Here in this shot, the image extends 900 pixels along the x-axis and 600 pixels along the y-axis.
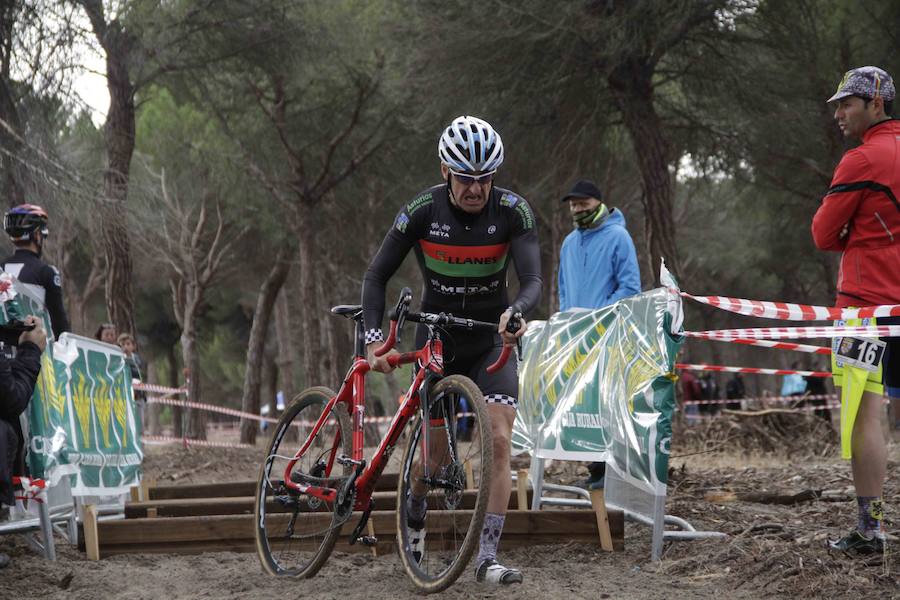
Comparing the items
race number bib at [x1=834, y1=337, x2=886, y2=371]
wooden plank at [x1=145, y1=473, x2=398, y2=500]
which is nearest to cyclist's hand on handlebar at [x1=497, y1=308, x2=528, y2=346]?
race number bib at [x1=834, y1=337, x2=886, y2=371]

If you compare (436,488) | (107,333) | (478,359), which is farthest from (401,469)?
(107,333)

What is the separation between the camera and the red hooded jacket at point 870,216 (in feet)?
15.7

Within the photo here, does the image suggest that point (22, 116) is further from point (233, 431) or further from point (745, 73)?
point (233, 431)

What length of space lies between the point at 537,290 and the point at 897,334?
1571 millimetres

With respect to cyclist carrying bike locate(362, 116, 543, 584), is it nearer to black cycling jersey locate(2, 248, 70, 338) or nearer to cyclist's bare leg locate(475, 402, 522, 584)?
cyclist's bare leg locate(475, 402, 522, 584)

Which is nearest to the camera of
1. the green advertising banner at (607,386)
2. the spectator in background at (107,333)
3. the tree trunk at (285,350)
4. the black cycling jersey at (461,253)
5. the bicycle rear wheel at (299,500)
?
the black cycling jersey at (461,253)

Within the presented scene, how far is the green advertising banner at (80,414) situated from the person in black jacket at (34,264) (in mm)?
208

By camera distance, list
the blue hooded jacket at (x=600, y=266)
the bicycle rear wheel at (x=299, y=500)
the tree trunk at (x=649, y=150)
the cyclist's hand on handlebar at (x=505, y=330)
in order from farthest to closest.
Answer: the tree trunk at (x=649, y=150) → the blue hooded jacket at (x=600, y=266) → the bicycle rear wheel at (x=299, y=500) → the cyclist's hand on handlebar at (x=505, y=330)

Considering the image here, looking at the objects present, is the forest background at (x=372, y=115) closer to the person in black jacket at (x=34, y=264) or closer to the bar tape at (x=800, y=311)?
the person in black jacket at (x=34, y=264)

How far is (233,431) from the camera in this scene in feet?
150

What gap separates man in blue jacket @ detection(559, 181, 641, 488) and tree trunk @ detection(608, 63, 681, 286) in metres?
5.49

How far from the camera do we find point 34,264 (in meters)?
6.58

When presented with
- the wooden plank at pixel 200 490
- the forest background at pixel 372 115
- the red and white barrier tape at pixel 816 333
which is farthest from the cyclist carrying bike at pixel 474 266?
the forest background at pixel 372 115

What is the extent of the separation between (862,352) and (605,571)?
5.31 feet
